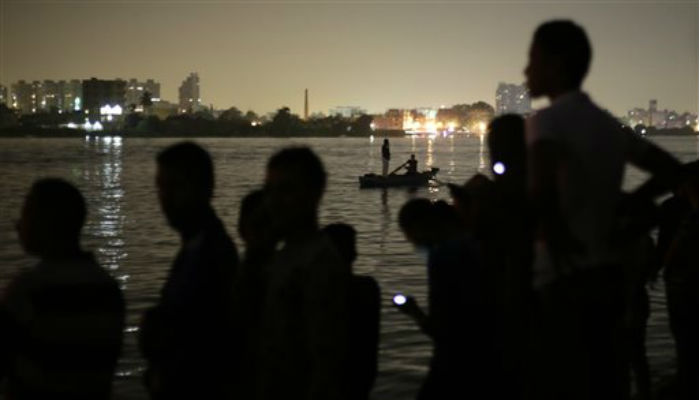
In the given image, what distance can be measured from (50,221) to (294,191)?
37.2 inches

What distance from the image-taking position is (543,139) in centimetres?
341

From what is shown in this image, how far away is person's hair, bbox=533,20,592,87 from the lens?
3.60 m

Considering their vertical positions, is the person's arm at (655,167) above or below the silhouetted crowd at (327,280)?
above

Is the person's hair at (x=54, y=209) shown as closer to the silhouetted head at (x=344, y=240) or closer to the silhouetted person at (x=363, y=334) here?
the silhouetted person at (x=363, y=334)

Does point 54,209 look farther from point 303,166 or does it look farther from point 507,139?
point 507,139

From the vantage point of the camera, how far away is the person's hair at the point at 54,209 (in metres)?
3.85

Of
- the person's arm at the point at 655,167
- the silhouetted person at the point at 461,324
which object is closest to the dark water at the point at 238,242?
the silhouetted person at the point at 461,324

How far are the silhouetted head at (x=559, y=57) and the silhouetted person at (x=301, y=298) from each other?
0.90 meters

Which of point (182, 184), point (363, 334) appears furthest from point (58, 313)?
point (363, 334)

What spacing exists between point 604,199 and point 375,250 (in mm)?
19613

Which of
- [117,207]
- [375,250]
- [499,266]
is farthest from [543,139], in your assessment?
[117,207]

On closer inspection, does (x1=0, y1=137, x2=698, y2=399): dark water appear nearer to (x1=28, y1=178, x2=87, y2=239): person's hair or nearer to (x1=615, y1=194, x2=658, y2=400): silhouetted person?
(x1=615, y1=194, x2=658, y2=400): silhouetted person

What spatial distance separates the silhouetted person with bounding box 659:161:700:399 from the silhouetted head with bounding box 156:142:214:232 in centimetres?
269

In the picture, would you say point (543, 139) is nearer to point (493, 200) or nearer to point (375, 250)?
point (493, 200)
